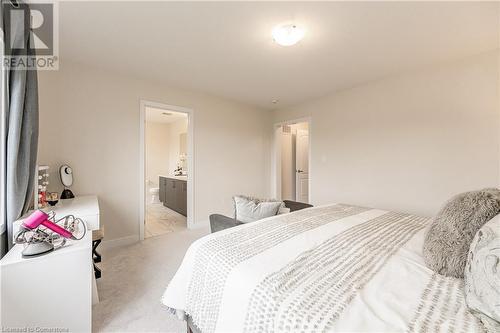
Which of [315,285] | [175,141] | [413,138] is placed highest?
[175,141]

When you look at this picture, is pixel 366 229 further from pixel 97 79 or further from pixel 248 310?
pixel 97 79

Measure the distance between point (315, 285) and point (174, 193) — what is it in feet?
14.7

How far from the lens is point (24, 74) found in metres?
1.61

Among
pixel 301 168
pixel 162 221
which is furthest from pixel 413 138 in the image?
pixel 162 221

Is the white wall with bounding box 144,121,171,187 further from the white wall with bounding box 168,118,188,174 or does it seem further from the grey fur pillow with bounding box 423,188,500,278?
the grey fur pillow with bounding box 423,188,500,278

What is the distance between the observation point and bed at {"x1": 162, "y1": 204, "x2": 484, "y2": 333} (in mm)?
720

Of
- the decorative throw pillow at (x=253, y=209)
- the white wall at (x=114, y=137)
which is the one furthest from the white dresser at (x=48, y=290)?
the white wall at (x=114, y=137)

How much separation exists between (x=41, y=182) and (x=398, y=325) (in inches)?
120

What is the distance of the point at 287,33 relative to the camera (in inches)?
74.8

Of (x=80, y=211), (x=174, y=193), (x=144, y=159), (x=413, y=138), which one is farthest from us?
(x=174, y=193)

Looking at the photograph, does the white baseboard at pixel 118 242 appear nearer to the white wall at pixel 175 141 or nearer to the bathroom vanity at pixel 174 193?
the bathroom vanity at pixel 174 193

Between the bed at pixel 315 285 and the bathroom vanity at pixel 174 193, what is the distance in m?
3.17

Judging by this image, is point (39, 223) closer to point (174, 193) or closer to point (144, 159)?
point (144, 159)

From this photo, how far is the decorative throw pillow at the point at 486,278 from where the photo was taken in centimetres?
67
